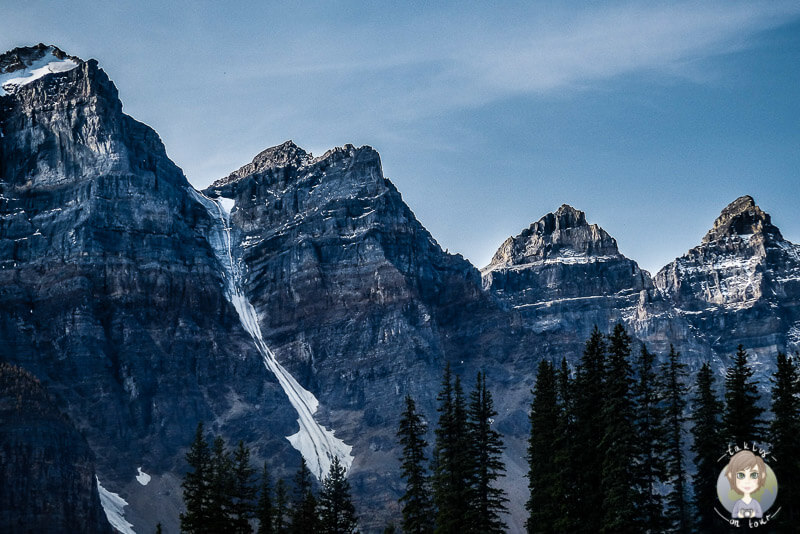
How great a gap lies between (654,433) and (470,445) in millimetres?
13928

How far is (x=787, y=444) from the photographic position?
231ft

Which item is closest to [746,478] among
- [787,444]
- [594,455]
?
[787,444]

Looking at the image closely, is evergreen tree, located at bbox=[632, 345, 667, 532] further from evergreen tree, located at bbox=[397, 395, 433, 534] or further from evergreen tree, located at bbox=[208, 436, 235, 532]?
evergreen tree, located at bbox=[208, 436, 235, 532]

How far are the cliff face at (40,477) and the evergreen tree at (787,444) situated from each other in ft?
442

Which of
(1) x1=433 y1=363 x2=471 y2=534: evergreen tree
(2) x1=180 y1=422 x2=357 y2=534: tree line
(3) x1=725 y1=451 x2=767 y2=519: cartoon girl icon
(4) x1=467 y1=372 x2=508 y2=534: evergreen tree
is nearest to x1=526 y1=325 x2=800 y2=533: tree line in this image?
(4) x1=467 y1=372 x2=508 y2=534: evergreen tree

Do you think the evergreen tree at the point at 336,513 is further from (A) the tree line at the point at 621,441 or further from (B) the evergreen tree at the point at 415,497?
(A) the tree line at the point at 621,441

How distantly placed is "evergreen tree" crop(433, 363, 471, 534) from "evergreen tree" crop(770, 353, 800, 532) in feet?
62.4

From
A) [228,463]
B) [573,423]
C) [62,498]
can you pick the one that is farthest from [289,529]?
[62,498]

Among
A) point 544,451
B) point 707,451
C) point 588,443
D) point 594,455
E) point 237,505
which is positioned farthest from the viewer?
point 707,451

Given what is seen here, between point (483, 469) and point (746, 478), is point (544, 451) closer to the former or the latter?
point (483, 469)

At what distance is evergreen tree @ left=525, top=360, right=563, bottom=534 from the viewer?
77438 millimetres

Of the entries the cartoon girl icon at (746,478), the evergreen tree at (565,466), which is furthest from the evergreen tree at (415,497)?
the cartoon girl icon at (746,478)

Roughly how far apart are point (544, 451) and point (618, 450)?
12.4 metres

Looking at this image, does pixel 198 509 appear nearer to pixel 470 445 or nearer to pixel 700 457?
pixel 470 445
